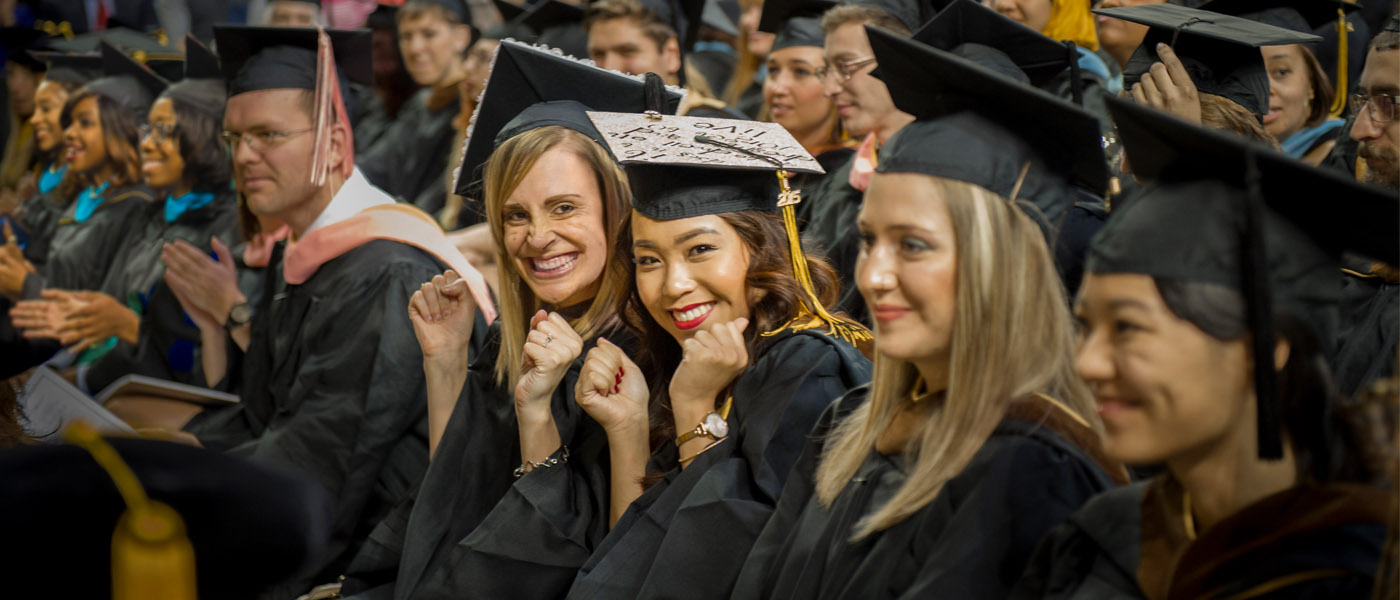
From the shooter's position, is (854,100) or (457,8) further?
(457,8)

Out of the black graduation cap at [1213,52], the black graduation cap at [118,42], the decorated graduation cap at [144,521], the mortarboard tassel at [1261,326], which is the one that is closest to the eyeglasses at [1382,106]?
the black graduation cap at [1213,52]

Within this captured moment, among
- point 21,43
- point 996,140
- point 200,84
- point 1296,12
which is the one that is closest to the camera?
point 996,140

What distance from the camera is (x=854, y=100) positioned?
450 cm

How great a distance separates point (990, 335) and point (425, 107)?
6.35m

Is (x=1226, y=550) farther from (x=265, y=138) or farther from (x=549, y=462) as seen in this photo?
(x=265, y=138)

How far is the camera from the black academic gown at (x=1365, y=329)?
278 centimetres

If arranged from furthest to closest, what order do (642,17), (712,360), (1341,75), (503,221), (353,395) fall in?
(642,17)
(1341,75)
(353,395)
(503,221)
(712,360)

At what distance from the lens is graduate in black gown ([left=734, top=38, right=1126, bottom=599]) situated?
184 cm

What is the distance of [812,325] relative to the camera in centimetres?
266

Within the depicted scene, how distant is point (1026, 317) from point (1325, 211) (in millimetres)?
492

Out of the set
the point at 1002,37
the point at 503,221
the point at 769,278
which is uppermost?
the point at 1002,37

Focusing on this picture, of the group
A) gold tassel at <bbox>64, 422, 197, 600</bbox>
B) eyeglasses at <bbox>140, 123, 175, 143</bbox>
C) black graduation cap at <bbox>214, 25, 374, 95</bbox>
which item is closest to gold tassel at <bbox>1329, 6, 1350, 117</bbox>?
black graduation cap at <bbox>214, 25, 374, 95</bbox>

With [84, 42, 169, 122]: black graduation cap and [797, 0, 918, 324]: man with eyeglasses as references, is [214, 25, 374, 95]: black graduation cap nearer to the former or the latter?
[797, 0, 918, 324]: man with eyeglasses

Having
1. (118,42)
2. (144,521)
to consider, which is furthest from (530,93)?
(118,42)
